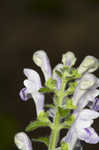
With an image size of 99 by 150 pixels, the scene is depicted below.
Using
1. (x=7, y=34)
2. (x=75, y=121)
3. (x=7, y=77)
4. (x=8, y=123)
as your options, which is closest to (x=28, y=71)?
(x=75, y=121)

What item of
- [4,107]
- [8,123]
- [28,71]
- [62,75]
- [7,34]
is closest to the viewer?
[62,75]

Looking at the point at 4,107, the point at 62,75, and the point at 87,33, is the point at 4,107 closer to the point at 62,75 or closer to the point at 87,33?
the point at 87,33

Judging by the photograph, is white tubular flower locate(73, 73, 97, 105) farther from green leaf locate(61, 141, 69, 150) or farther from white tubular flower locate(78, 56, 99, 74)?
green leaf locate(61, 141, 69, 150)

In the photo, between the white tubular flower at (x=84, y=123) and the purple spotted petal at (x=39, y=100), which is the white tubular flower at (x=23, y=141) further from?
the white tubular flower at (x=84, y=123)

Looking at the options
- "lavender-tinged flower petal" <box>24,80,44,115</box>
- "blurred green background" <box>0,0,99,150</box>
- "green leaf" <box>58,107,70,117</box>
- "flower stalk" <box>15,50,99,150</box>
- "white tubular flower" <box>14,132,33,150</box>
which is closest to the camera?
"green leaf" <box>58,107,70,117</box>

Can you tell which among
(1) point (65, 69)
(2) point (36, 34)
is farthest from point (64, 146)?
(2) point (36, 34)

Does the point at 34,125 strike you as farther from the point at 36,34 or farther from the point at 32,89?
the point at 36,34

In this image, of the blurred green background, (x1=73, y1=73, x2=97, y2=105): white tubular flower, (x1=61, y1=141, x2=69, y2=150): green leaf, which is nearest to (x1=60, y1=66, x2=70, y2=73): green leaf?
(x1=73, y1=73, x2=97, y2=105): white tubular flower
